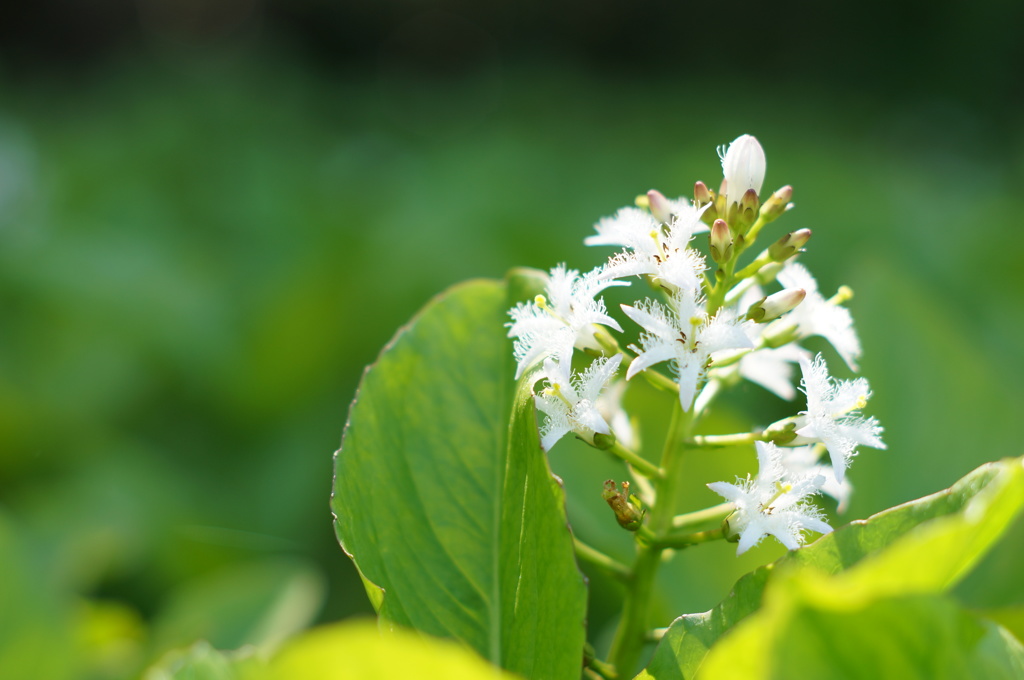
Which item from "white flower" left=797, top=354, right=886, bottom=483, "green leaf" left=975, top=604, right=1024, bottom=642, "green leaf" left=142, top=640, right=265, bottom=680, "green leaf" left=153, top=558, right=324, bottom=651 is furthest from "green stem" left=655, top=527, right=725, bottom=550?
"green leaf" left=153, top=558, right=324, bottom=651

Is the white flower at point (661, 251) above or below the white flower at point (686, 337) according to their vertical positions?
above

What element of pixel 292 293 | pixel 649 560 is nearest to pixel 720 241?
pixel 649 560

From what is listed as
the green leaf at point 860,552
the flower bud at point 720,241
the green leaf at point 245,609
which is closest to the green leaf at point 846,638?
the green leaf at point 860,552

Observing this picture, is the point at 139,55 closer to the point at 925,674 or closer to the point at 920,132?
the point at 920,132

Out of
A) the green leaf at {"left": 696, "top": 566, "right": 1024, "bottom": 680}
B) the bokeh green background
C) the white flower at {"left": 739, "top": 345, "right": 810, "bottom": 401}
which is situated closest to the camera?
the green leaf at {"left": 696, "top": 566, "right": 1024, "bottom": 680}

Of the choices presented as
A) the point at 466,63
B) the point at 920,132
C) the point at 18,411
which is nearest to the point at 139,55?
the point at 466,63

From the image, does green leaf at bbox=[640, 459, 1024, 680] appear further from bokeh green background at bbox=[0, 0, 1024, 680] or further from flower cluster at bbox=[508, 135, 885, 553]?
bokeh green background at bbox=[0, 0, 1024, 680]

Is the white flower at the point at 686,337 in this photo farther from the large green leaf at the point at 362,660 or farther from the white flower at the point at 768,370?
the large green leaf at the point at 362,660
